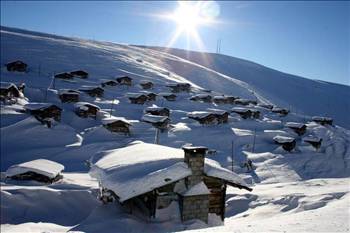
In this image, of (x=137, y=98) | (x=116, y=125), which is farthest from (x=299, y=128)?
(x=116, y=125)

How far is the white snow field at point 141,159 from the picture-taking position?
1653cm

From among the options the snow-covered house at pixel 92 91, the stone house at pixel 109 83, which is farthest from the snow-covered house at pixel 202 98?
the snow-covered house at pixel 92 91

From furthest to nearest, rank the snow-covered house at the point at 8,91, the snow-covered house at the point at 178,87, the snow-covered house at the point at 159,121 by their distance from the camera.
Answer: the snow-covered house at the point at 178,87, the snow-covered house at the point at 159,121, the snow-covered house at the point at 8,91

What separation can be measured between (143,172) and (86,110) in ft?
106

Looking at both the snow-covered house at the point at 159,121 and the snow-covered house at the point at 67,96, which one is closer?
the snow-covered house at the point at 159,121

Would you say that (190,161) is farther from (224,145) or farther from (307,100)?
(307,100)

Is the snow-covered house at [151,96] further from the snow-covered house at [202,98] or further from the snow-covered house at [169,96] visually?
the snow-covered house at [202,98]

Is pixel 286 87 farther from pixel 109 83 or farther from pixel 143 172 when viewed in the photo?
pixel 143 172

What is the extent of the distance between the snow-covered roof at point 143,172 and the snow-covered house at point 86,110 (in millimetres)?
27724

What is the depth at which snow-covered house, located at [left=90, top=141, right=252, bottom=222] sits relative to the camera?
16000mm

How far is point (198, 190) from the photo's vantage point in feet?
55.5

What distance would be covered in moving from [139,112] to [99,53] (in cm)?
4895

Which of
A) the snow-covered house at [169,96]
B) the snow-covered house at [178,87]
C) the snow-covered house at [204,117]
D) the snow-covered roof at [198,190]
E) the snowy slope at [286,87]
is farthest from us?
the snowy slope at [286,87]

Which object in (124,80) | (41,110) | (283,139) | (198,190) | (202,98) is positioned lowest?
(283,139)
